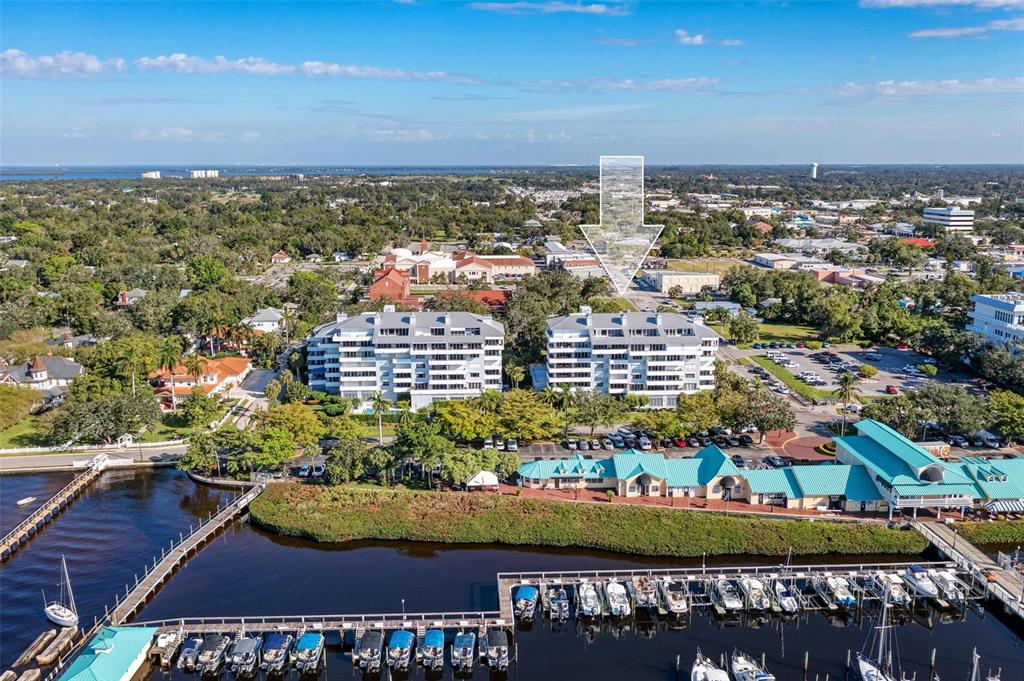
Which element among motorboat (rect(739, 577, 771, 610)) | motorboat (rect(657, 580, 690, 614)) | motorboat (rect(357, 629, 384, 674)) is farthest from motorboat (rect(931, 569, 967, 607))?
motorboat (rect(357, 629, 384, 674))

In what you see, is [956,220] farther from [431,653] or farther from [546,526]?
[431,653]

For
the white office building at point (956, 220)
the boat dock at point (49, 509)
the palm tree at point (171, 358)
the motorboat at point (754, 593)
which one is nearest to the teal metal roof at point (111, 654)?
the boat dock at point (49, 509)

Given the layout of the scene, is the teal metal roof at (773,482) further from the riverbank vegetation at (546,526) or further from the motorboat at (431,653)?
the motorboat at (431,653)

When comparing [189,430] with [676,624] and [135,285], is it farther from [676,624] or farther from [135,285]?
[135,285]

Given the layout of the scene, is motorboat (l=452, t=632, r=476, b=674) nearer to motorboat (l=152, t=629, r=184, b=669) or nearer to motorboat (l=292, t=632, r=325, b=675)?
motorboat (l=292, t=632, r=325, b=675)

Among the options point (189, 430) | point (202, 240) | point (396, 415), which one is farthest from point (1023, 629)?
point (202, 240)

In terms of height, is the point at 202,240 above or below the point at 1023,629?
above
